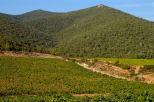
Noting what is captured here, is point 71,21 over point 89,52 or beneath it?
over

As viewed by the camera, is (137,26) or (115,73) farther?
(137,26)

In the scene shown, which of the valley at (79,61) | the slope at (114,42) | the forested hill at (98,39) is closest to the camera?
the valley at (79,61)

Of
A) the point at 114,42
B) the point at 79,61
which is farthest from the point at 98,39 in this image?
the point at 79,61

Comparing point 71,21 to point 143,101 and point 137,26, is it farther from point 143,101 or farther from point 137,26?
point 143,101

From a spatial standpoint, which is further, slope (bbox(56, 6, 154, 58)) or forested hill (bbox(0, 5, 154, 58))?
slope (bbox(56, 6, 154, 58))

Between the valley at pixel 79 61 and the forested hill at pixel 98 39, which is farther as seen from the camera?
the forested hill at pixel 98 39

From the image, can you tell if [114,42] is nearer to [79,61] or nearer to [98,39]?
[98,39]

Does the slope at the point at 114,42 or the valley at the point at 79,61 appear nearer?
the valley at the point at 79,61

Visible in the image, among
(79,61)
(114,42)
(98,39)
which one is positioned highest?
(98,39)

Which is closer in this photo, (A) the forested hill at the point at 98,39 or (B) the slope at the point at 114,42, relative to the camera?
(A) the forested hill at the point at 98,39

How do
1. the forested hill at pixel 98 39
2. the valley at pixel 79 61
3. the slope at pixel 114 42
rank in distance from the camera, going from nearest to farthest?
the valley at pixel 79 61 → the forested hill at pixel 98 39 → the slope at pixel 114 42

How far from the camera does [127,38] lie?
366 ft

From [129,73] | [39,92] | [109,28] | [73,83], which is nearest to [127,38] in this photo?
[109,28]

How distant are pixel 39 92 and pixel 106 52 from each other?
2895 inches
